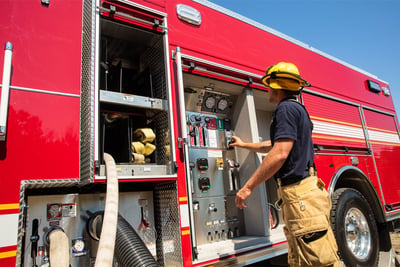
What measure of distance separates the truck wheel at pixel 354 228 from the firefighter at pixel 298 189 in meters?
1.55

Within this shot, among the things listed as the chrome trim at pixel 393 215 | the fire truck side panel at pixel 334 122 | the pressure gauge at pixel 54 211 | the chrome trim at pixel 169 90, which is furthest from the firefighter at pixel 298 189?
the chrome trim at pixel 393 215

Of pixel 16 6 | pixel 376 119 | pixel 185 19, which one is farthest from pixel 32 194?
pixel 376 119

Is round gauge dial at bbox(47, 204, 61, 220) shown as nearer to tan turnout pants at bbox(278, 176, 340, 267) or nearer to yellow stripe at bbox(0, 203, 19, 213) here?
yellow stripe at bbox(0, 203, 19, 213)

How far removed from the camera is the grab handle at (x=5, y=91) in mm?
1509

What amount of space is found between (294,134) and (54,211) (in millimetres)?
1613

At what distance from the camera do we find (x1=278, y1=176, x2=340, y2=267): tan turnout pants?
A: 168 cm

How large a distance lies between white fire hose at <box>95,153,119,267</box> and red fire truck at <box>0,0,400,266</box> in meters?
0.02

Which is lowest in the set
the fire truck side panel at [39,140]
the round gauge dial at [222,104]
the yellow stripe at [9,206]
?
the yellow stripe at [9,206]

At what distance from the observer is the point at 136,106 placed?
209 cm

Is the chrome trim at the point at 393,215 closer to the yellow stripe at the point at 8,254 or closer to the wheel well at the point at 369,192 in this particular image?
the wheel well at the point at 369,192

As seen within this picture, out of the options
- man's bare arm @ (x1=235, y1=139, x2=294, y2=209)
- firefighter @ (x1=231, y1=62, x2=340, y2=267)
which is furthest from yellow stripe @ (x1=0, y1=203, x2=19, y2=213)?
man's bare arm @ (x1=235, y1=139, x2=294, y2=209)

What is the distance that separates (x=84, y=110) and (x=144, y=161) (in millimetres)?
604

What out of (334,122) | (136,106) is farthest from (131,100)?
(334,122)

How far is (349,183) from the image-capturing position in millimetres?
3969
